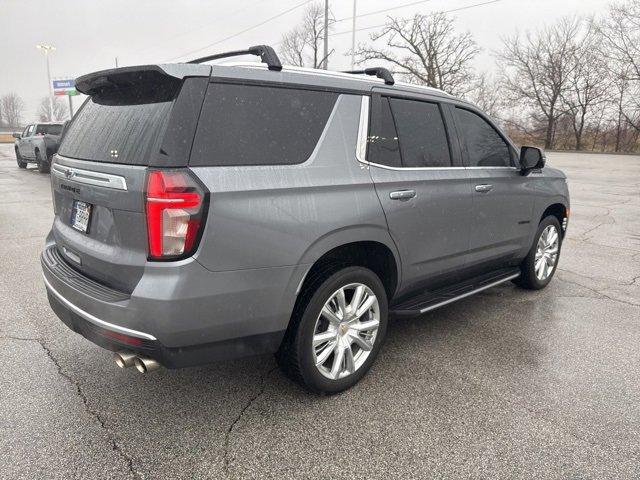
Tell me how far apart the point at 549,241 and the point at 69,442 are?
4560 mm

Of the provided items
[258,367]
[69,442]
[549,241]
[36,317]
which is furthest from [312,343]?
[549,241]

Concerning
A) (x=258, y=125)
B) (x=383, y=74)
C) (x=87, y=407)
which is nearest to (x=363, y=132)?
(x=383, y=74)

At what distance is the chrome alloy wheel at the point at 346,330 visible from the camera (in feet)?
9.14

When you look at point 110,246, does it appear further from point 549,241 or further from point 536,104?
point 536,104

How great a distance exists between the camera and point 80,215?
8.73 feet

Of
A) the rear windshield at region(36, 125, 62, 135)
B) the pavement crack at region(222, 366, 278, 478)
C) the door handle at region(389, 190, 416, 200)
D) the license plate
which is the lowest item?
the pavement crack at region(222, 366, 278, 478)

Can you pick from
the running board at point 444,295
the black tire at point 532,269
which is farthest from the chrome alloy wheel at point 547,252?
the running board at point 444,295

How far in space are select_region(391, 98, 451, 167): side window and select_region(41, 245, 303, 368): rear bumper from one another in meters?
1.31

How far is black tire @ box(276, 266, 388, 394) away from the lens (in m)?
2.63

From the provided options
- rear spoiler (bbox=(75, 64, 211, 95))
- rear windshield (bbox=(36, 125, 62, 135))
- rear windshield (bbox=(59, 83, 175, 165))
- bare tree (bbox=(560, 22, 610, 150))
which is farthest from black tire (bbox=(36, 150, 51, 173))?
bare tree (bbox=(560, 22, 610, 150))

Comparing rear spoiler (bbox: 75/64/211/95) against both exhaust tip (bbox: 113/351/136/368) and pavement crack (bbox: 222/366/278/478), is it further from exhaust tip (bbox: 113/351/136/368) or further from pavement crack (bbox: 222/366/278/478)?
pavement crack (bbox: 222/366/278/478)

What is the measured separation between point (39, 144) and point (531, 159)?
17608 millimetres

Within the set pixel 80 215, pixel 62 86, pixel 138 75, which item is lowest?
pixel 80 215

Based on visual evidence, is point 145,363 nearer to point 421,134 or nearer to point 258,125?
point 258,125
